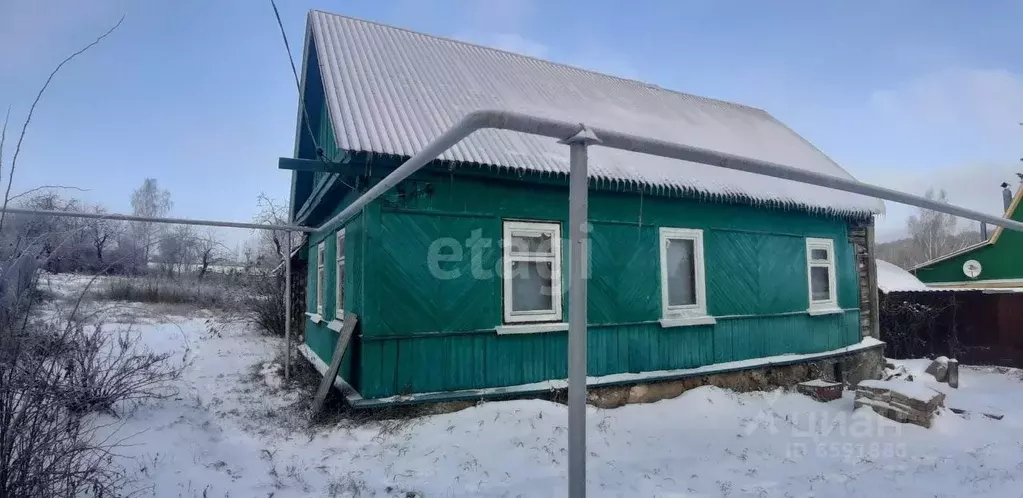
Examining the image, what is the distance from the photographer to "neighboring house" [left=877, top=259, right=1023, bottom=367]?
12383mm

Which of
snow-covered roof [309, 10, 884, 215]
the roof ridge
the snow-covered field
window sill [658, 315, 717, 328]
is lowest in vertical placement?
the snow-covered field

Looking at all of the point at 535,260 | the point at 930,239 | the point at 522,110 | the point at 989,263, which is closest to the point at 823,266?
the point at 535,260

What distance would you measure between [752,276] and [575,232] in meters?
6.81

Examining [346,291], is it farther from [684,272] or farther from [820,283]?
[820,283]

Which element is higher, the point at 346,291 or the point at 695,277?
the point at 695,277

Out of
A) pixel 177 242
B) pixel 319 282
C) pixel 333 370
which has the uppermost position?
pixel 177 242

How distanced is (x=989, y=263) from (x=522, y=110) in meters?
16.6

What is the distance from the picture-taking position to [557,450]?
5.21m

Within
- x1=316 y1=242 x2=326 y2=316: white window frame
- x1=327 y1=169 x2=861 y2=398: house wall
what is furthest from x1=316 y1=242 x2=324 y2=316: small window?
x1=327 y1=169 x2=861 y2=398: house wall

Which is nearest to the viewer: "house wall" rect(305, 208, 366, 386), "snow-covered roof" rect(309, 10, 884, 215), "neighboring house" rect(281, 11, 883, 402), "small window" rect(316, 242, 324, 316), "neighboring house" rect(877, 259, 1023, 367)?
"neighboring house" rect(281, 11, 883, 402)

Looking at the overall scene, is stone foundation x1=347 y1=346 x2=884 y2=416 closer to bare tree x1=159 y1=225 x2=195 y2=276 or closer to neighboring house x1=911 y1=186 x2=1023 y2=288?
bare tree x1=159 y1=225 x2=195 y2=276

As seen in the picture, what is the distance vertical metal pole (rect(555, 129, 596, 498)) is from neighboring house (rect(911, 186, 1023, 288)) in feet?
59.5

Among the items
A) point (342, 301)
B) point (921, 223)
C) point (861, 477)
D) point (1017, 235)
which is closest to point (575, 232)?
point (861, 477)

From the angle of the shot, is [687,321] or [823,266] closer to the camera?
[687,321]
